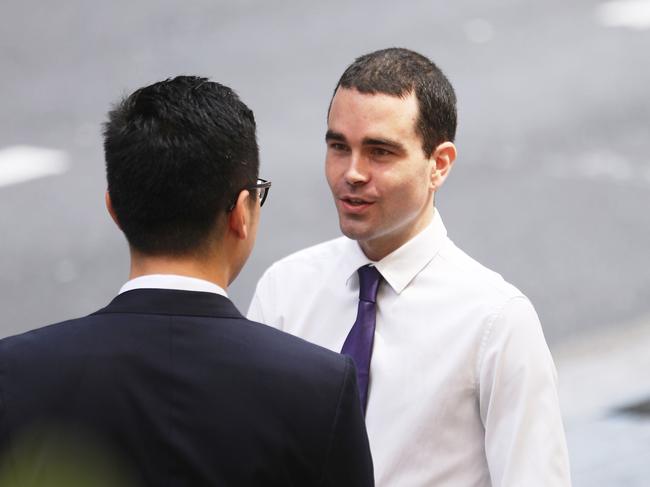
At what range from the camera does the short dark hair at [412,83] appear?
3.24m

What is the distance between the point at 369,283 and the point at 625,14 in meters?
7.14

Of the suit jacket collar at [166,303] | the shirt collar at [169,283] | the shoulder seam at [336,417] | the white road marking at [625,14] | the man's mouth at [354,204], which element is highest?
the white road marking at [625,14]

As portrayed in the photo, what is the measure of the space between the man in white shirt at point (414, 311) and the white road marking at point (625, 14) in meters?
6.73

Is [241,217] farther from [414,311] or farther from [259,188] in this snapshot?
[414,311]

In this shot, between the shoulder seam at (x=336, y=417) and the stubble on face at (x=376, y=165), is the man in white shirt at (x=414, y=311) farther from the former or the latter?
the shoulder seam at (x=336, y=417)

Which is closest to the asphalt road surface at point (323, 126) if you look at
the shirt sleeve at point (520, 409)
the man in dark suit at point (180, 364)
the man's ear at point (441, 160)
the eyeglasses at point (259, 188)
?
the man's ear at point (441, 160)

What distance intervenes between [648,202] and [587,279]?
1.05 m

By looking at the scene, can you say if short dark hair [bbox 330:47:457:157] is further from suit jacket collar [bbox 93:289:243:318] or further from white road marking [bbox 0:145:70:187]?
white road marking [bbox 0:145:70:187]

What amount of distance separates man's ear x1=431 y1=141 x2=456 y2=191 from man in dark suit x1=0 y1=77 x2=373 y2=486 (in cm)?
103

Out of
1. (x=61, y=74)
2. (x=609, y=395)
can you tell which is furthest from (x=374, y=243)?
(x=61, y=74)

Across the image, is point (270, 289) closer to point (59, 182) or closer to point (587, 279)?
point (587, 279)

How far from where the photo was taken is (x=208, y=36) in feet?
30.5

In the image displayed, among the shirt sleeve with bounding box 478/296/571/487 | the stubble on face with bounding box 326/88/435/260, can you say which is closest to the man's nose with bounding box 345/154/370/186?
the stubble on face with bounding box 326/88/435/260

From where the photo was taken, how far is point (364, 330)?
127 inches
